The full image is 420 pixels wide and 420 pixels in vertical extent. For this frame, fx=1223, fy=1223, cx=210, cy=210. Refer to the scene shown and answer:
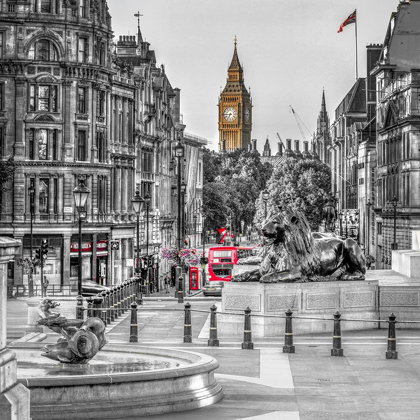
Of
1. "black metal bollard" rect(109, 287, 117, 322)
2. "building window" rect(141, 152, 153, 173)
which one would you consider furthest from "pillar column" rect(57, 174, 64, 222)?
"black metal bollard" rect(109, 287, 117, 322)

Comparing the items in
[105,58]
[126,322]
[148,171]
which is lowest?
[126,322]

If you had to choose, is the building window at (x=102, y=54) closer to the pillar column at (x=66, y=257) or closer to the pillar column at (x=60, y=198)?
the pillar column at (x=60, y=198)

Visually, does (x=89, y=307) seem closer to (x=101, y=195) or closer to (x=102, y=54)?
(x=101, y=195)

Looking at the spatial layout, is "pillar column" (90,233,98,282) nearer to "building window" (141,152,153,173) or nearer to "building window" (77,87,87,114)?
"building window" (77,87,87,114)

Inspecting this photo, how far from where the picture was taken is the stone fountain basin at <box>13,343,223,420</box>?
1592cm

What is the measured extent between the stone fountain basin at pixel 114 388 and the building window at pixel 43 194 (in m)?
49.0

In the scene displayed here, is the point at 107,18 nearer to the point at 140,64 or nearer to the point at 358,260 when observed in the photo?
the point at 140,64

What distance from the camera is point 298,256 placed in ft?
95.7

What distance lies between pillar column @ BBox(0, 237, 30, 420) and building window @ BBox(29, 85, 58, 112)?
2173 inches

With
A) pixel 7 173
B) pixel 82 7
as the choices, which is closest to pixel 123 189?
pixel 82 7

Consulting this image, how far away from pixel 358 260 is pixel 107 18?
149ft

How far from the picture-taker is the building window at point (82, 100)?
69125 mm

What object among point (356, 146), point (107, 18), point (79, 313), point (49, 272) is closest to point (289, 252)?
point (79, 313)

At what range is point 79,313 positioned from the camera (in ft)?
99.6
